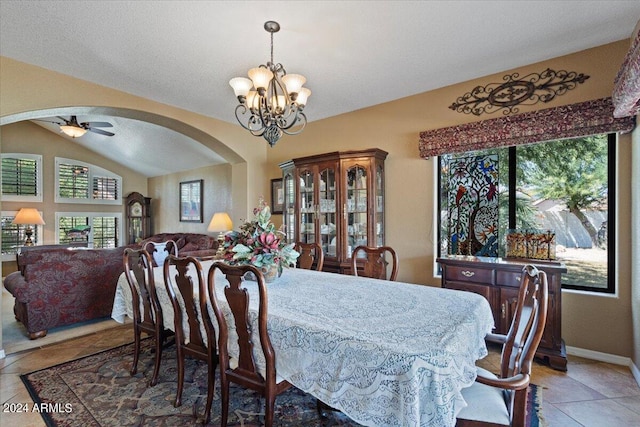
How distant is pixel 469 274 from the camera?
2836mm

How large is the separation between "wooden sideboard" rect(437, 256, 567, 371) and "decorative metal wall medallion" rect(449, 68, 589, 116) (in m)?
1.53

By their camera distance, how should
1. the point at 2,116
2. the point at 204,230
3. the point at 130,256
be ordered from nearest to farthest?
the point at 130,256 < the point at 2,116 < the point at 204,230

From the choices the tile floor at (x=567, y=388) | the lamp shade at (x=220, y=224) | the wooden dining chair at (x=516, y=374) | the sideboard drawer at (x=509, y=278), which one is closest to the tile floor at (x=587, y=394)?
the tile floor at (x=567, y=388)

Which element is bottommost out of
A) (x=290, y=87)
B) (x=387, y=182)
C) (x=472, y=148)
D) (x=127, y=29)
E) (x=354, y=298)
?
(x=354, y=298)

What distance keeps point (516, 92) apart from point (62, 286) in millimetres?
5275

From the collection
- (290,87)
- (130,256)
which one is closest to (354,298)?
(290,87)

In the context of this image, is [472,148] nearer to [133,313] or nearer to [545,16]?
[545,16]

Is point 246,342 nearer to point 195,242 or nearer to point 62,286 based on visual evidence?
point 62,286

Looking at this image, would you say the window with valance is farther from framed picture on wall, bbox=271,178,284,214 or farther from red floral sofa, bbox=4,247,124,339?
red floral sofa, bbox=4,247,124,339

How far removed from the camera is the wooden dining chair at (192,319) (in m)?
1.74

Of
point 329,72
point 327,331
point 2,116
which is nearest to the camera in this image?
point 327,331

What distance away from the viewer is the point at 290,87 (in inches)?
88.1

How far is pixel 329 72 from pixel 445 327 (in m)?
2.55

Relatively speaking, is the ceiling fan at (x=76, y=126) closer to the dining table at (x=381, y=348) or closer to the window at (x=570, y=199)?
the dining table at (x=381, y=348)
